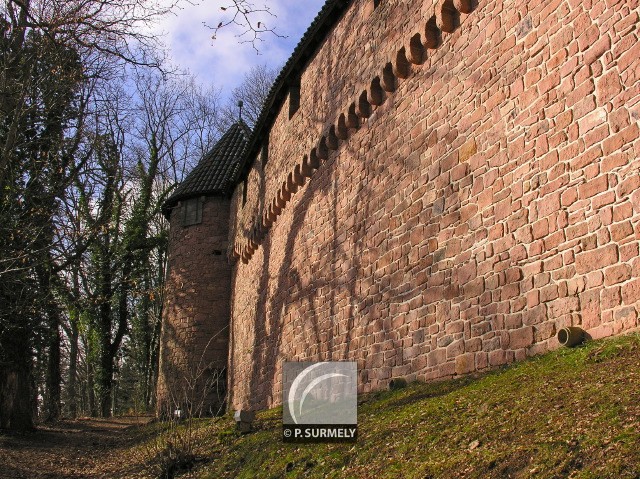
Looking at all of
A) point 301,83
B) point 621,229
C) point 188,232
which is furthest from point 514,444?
point 188,232

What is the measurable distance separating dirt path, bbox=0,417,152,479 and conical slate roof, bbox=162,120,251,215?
6177 mm

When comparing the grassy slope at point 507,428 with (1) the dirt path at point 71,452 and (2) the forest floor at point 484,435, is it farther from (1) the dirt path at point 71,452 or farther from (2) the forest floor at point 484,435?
(1) the dirt path at point 71,452

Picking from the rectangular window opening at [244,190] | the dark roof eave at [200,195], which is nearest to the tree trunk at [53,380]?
the dark roof eave at [200,195]

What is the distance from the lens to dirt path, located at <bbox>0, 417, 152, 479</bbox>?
9648 millimetres

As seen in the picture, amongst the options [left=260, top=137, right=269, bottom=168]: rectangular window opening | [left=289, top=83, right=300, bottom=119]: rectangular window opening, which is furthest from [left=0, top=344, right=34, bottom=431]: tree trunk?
[left=289, top=83, right=300, bottom=119]: rectangular window opening

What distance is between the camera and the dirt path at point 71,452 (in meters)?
9.65

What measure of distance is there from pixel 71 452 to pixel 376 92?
8.19 m

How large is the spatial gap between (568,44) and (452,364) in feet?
10.3

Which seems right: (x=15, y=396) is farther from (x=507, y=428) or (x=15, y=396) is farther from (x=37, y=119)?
(x=507, y=428)

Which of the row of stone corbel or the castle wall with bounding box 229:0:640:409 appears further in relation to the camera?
the row of stone corbel

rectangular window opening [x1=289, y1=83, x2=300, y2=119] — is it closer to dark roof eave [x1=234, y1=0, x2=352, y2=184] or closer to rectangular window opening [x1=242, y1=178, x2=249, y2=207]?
dark roof eave [x1=234, y1=0, x2=352, y2=184]

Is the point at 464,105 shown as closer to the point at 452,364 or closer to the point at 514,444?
the point at 452,364

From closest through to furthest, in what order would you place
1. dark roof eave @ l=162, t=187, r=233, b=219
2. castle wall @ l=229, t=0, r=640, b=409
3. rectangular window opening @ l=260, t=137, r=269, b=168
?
1. castle wall @ l=229, t=0, r=640, b=409
2. rectangular window opening @ l=260, t=137, r=269, b=168
3. dark roof eave @ l=162, t=187, r=233, b=219

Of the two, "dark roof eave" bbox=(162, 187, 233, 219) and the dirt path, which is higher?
"dark roof eave" bbox=(162, 187, 233, 219)
